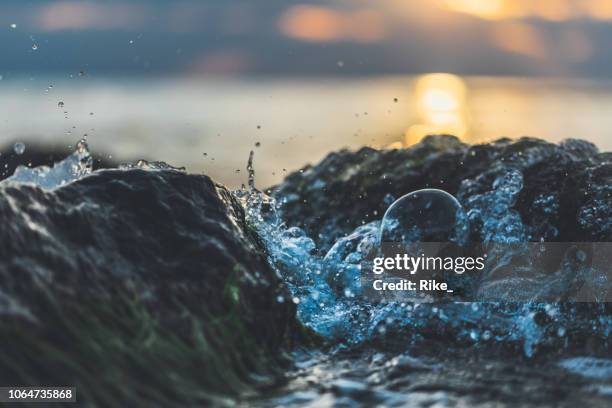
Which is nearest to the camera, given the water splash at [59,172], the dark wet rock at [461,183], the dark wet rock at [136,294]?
the dark wet rock at [136,294]

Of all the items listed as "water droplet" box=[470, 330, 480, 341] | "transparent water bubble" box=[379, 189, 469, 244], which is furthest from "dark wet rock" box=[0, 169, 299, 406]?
"transparent water bubble" box=[379, 189, 469, 244]

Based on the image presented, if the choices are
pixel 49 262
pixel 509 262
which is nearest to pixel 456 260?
pixel 509 262

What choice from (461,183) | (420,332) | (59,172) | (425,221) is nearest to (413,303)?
(420,332)

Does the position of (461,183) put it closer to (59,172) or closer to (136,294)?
(59,172)

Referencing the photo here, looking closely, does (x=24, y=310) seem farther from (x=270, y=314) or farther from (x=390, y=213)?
(x=390, y=213)

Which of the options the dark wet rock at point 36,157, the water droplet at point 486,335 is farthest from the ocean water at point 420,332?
the dark wet rock at point 36,157

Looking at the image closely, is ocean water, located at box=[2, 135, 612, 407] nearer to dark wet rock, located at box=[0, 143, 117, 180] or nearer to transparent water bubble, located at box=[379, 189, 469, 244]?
transparent water bubble, located at box=[379, 189, 469, 244]

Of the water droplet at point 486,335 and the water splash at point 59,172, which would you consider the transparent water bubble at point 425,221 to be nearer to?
the water droplet at point 486,335
